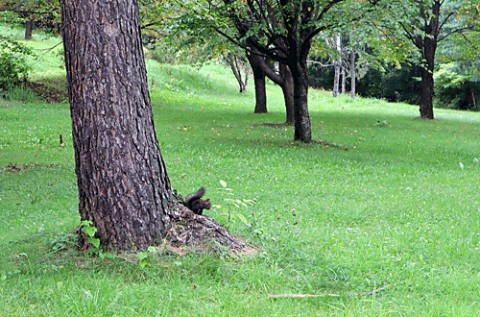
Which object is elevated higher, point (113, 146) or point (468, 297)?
point (113, 146)

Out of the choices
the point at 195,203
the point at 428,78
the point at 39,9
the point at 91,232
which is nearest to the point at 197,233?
the point at 195,203

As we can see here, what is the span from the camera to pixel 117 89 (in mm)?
4957

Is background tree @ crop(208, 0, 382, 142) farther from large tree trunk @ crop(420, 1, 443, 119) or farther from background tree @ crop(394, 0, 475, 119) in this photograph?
large tree trunk @ crop(420, 1, 443, 119)

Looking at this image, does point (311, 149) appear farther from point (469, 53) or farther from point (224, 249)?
point (469, 53)

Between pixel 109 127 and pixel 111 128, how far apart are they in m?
0.02

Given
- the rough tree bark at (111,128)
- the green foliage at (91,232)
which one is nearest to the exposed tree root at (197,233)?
the rough tree bark at (111,128)

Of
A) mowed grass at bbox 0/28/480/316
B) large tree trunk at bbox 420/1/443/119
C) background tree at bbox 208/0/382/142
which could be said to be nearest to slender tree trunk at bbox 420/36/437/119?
large tree trunk at bbox 420/1/443/119

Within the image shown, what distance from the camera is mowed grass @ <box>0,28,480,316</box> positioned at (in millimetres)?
4203

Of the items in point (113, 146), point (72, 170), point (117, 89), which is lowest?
point (72, 170)

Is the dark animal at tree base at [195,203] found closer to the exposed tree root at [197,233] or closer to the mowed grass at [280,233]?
the exposed tree root at [197,233]

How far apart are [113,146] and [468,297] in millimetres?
3068

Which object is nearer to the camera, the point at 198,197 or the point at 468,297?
the point at 468,297

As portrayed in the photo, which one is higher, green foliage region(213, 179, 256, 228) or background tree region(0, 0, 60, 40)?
background tree region(0, 0, 60, 40)

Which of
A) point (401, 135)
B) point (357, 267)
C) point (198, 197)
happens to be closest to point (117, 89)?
point (198, 197)
